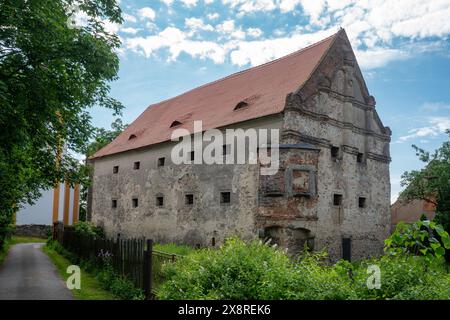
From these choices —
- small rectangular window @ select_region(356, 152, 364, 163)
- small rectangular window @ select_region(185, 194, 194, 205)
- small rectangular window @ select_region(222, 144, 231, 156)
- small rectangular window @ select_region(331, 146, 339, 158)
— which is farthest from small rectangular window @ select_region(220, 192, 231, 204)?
small rectangular window @ select_region(356, 152, 364, 163)

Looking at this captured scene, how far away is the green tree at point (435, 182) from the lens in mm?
24828

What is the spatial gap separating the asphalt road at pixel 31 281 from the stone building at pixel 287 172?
24.4 ft

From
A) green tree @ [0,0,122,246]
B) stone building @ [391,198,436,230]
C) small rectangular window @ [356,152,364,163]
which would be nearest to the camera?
green tree @ [0,0,122,246]

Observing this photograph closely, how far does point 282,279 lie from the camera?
5871mm

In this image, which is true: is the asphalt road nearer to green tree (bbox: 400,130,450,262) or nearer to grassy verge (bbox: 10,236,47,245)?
grassy verge (bbox: 10,236,47,245)

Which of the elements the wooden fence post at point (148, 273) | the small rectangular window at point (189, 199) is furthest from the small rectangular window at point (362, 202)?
the wooden fence post at point (148, 273)

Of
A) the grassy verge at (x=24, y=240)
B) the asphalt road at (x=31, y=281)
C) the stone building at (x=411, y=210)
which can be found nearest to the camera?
the asphalt road at (x=31, y=281)

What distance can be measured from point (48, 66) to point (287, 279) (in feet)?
28.4

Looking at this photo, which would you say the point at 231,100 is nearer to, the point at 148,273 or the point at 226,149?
the point at 226,149

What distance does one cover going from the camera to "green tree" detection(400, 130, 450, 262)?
977 inches

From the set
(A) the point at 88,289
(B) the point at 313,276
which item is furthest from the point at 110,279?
(B) the point at 313,276

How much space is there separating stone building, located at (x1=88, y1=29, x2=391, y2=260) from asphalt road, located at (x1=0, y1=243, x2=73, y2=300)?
24.4 feet

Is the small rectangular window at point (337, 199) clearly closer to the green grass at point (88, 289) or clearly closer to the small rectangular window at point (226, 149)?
the small rectangular window at point (226, 149)
